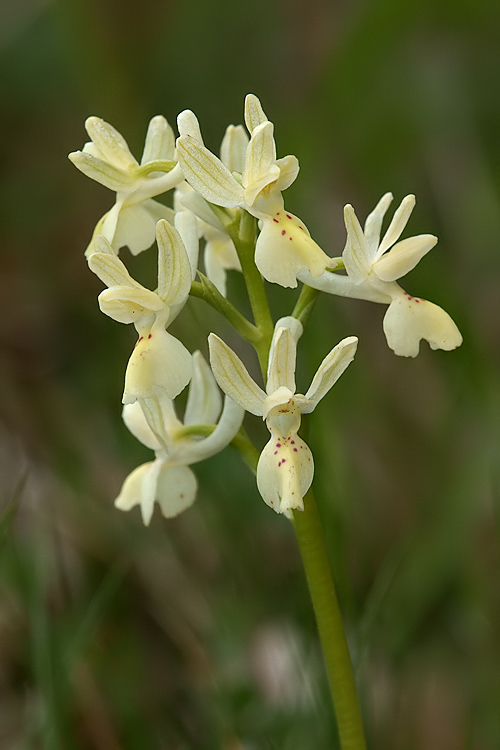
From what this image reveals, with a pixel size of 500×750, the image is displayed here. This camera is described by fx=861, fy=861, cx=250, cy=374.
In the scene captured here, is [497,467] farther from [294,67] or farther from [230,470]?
[294,67]

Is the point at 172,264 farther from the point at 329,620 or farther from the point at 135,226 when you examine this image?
the point at 329,620

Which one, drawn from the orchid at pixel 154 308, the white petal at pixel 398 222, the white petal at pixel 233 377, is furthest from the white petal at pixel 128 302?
the white petal at pixel 398 222

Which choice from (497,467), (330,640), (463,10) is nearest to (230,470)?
(497,467)

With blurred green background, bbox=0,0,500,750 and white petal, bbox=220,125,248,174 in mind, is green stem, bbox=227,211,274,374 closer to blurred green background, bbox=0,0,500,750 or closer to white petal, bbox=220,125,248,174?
white petal, bbox=220,125,248,174

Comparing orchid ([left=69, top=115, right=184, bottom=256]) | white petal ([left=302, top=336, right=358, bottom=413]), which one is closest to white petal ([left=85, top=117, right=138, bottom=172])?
orchid ([left=69, top=115, right=184, bottom=256])

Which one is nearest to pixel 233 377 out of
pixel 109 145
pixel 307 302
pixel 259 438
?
pixel 307 302
